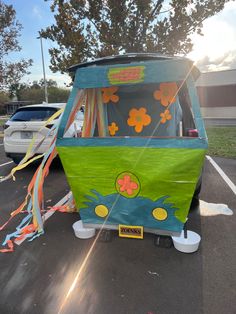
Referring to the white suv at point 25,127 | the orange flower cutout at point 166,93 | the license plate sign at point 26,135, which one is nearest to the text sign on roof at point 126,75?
the orange flower cutout at point 166,93

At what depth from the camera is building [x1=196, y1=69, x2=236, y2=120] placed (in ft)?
97.2

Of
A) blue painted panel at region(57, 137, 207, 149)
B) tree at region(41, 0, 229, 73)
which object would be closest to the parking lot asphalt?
blue painted panel at region(57, 137, 207, 149)

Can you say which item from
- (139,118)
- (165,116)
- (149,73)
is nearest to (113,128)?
(139,118)

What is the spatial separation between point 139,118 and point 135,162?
1182 mm

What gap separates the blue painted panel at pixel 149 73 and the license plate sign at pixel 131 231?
156 cm

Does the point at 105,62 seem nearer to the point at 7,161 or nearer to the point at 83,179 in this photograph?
the point at 83,179

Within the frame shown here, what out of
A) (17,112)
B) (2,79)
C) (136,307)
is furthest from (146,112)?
(2,79)

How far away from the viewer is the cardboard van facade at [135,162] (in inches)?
103

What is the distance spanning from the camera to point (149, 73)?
8.70 feet

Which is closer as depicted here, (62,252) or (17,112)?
(62,252)

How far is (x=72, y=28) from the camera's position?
1305 cm

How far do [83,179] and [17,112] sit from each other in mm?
4688

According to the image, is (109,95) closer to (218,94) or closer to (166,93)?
(166,93)

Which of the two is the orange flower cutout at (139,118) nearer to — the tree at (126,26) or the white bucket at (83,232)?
the white bucket at (83,232)
